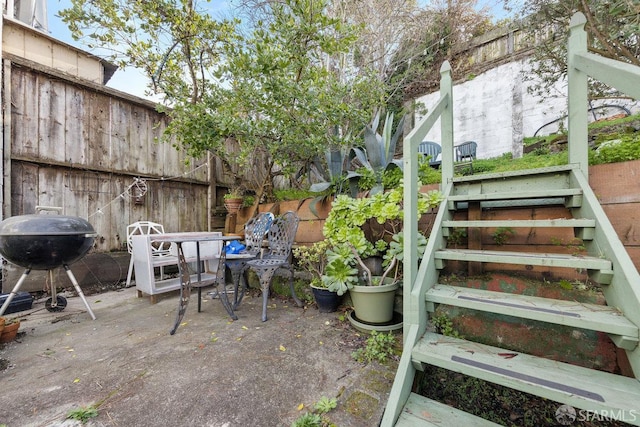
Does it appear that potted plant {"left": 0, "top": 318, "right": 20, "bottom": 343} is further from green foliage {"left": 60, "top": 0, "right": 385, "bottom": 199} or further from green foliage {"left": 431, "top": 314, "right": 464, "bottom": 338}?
green foliage {"left": 431, "top": 314, "right": 464, "bottom": 338}

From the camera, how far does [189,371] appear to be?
1492 mm

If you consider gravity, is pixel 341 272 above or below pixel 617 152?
below

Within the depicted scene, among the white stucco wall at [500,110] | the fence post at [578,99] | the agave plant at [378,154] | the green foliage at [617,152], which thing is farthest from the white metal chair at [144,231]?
the white stucco wall at [500,110]

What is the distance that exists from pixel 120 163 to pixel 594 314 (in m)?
4.86

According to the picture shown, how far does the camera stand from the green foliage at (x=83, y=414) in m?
1.14

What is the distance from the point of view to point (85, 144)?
332 cm

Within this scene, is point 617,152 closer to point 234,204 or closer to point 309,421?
point 309,421

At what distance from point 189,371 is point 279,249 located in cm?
142

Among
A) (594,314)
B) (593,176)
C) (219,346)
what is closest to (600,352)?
(594,314)

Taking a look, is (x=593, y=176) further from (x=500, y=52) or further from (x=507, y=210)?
(x=500, y=52)

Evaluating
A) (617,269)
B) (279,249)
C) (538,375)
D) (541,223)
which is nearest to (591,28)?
(541,223)

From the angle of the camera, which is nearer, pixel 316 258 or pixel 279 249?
pixel 316 258

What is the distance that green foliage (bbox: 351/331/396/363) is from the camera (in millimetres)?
1554

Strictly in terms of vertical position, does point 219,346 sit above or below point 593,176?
below
